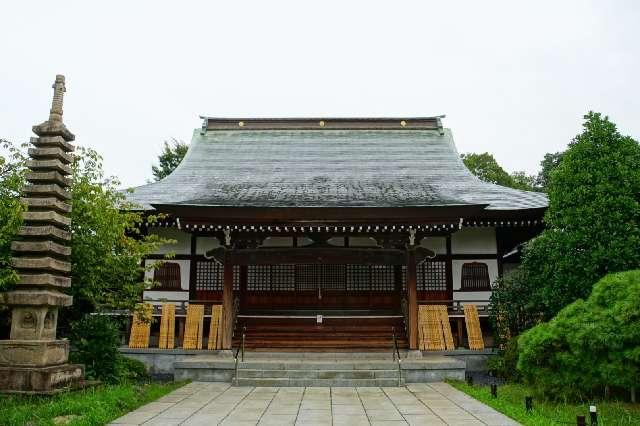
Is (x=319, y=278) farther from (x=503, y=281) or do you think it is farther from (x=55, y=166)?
(x=55, y=166)

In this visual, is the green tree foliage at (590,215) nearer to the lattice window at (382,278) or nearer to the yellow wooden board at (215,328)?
the lattice window at (382,278)

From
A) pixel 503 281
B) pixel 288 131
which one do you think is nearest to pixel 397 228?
pixel 503 281

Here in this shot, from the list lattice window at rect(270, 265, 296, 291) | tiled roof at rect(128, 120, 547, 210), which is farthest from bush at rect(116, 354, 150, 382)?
lattice window at rect(270, 265, 296, 291)

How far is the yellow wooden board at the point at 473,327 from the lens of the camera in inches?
591

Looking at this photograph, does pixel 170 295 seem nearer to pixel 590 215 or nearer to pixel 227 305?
pixel 227 305

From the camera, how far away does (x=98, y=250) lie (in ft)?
36.3

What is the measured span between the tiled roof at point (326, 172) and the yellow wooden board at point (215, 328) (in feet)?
10.5

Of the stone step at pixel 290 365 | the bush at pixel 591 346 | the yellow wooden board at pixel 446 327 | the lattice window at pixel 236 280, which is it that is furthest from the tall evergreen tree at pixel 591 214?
the lattice window at pixel 236 280

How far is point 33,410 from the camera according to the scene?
306 inches

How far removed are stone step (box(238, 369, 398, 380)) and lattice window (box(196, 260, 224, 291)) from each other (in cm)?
506

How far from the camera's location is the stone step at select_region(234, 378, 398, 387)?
1203 centimetres

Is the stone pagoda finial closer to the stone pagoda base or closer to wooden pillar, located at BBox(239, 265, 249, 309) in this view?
the stone pagoda base

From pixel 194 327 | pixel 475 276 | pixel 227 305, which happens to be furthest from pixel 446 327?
pixel 194 327

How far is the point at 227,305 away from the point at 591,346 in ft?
29.2
